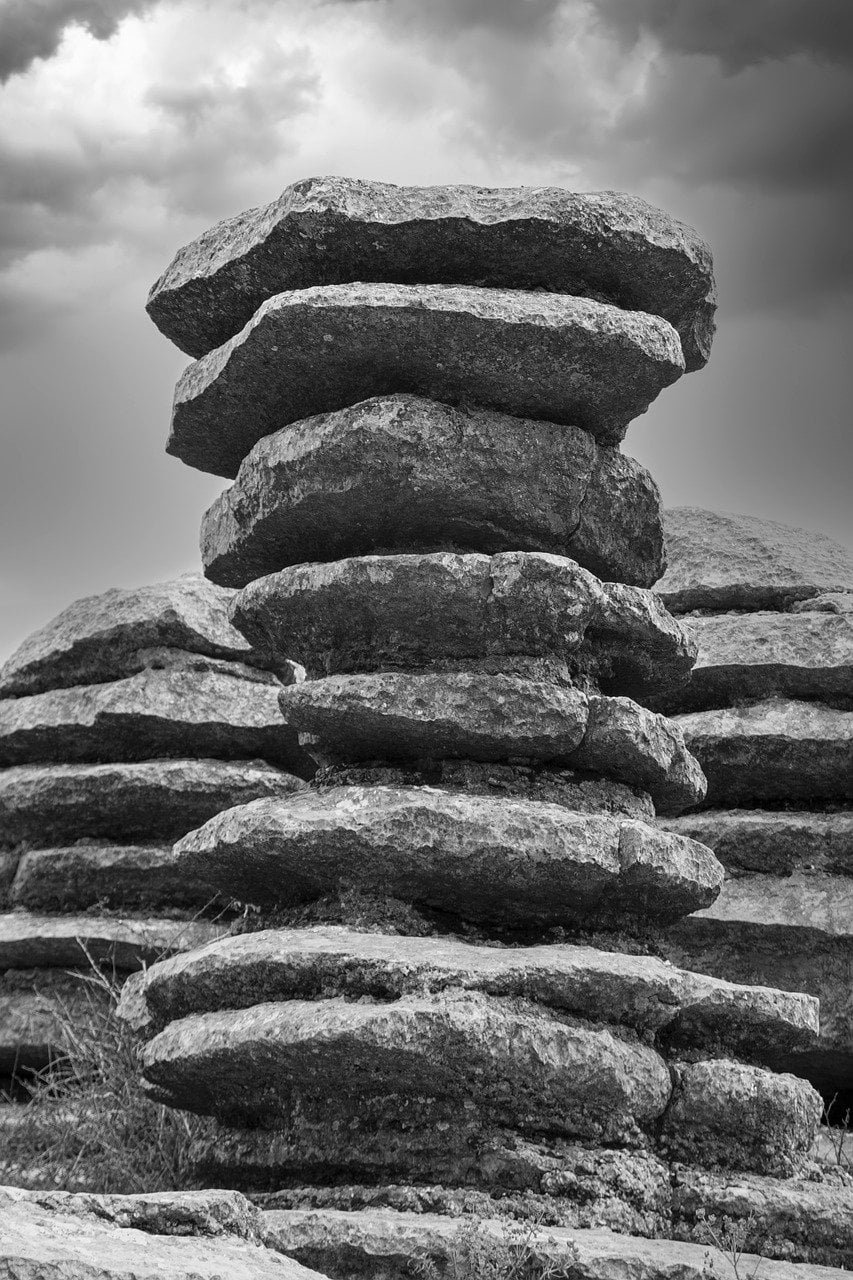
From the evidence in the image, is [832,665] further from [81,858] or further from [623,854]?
[81,858]

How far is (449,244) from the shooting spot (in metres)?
6.17

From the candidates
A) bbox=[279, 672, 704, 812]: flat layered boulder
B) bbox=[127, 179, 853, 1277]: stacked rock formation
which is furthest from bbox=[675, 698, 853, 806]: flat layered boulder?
bbox=[279, 672, 704, 812]: flat layered boulder

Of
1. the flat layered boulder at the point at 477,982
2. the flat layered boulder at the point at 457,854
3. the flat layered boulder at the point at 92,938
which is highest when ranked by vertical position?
the flat layered boulder at the point at 457,854

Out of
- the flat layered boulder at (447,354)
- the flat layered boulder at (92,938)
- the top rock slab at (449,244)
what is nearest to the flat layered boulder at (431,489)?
the flat layered boulder at (447,354)

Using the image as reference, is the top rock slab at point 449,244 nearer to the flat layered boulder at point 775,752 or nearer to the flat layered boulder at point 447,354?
the flat layered boulder at point 447,354

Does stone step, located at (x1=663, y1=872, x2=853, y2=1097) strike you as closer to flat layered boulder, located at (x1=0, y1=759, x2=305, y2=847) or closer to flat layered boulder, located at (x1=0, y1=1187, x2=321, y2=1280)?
flat layered boulder, located at (x1=0, y1=759, x2=305, y2=847)

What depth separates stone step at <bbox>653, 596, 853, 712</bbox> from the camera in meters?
8.57

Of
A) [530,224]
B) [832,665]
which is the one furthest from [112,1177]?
[832,665]

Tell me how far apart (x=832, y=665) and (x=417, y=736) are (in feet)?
13.1

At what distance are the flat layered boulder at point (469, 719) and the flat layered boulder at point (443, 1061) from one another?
1.30 meters

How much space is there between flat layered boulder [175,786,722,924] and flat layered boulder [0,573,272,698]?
4300 mm

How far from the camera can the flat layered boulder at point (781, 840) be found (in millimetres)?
7965

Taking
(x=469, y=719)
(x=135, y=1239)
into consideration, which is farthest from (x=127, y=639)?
(x=135, y=1239)

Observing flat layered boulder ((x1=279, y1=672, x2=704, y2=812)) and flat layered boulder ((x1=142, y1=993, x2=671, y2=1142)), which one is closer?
flat layered boulder ((x1=142, y1=993, x2=671, y2=1142))
